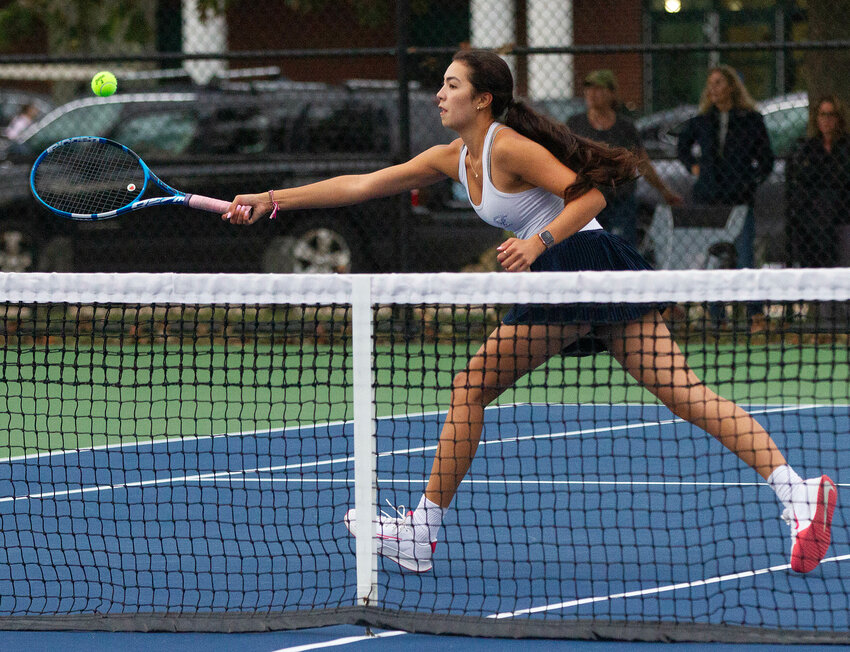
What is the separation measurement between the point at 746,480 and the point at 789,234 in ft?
13.0

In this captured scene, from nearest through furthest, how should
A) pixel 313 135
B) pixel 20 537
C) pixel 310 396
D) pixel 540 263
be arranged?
pixel 540 263 → pixel 20 537 → pixel 310 396 → pixel 313 135

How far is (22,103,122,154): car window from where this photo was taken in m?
9.65

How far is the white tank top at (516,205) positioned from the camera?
12.3 ft

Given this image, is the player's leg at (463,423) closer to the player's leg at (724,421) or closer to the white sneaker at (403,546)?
the white sneaker at (403,546)

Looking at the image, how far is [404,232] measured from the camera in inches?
338

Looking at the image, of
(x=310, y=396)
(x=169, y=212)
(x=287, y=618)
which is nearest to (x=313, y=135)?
(x=169, y=212)

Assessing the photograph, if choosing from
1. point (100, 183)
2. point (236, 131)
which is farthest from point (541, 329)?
point (236, 131)

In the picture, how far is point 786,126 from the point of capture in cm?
942

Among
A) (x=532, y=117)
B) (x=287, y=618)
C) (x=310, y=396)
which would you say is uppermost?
(x=532, y=117)

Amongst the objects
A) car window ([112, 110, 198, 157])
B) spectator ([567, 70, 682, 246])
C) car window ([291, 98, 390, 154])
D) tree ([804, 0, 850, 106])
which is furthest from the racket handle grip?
tree ([804, 0, 850, 106])

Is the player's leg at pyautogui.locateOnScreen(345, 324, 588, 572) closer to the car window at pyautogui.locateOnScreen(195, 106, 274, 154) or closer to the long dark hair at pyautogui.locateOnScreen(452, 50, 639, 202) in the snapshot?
the long dark hair at pyautogui.locateOnScreen(452, 50, 639, 202)

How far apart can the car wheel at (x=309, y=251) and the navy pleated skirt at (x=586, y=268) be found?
5.60 metres

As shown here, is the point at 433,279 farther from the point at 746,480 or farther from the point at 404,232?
the point at 404,232

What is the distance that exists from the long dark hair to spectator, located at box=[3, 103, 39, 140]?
40.3 ft
